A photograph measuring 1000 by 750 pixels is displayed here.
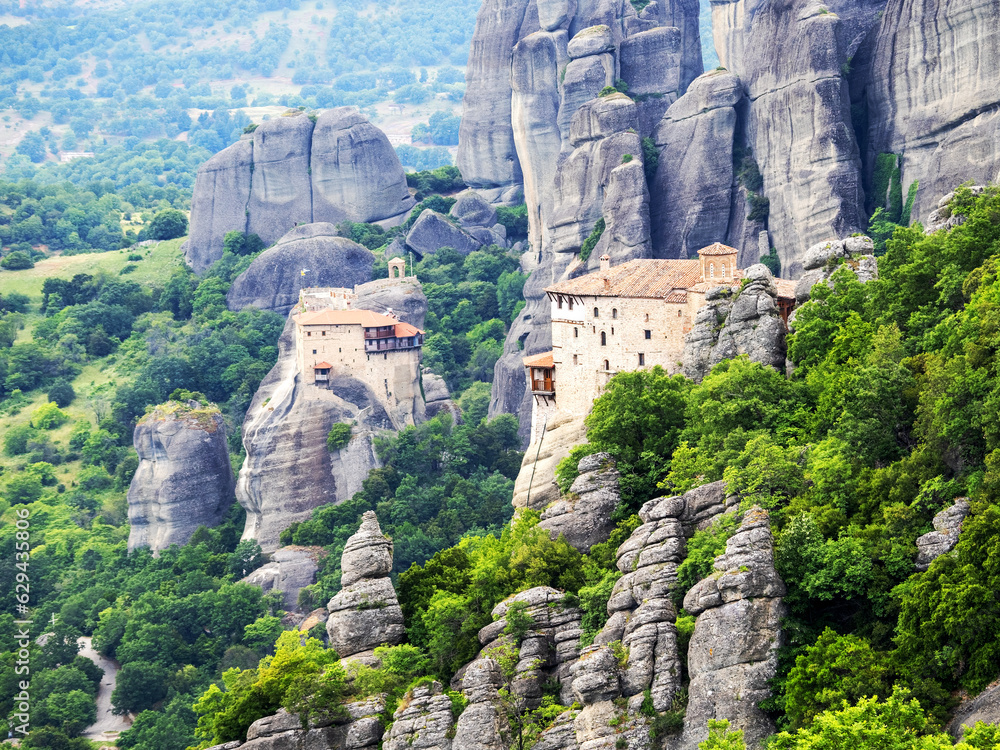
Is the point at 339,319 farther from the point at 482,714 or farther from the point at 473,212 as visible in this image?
the point at 482,714

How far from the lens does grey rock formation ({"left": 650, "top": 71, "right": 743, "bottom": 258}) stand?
8862 cm

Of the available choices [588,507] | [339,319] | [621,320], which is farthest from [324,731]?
[339,319]

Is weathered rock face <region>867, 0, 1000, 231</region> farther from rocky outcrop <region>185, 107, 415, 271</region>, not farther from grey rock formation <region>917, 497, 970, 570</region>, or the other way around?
rocky outcrop <region>185, 107, 415, 271</region>

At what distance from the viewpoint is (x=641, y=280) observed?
60.9 meters

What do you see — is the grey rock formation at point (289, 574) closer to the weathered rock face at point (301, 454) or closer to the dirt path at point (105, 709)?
the weathered rock face at point (301, 454)

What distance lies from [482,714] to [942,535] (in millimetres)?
13381

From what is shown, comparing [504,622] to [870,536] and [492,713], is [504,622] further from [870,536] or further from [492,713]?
[870,536]

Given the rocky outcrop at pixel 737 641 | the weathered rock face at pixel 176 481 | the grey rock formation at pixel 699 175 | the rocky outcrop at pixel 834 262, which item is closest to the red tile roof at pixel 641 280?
the rocky outcrop at pixel 834 262

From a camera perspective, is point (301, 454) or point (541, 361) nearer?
point (541, 361)

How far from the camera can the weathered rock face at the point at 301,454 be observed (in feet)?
294

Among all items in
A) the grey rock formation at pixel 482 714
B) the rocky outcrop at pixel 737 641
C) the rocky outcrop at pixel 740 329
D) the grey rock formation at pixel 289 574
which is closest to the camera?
the rocky outcrop at pixel 737 641

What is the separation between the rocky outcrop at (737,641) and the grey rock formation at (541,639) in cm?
504

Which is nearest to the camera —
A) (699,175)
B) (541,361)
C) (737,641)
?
(737,641)

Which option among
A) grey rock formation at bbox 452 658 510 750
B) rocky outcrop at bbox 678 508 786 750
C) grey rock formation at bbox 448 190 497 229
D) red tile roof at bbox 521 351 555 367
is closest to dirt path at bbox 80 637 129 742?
red tile roof at bbox 521 351 555 367
